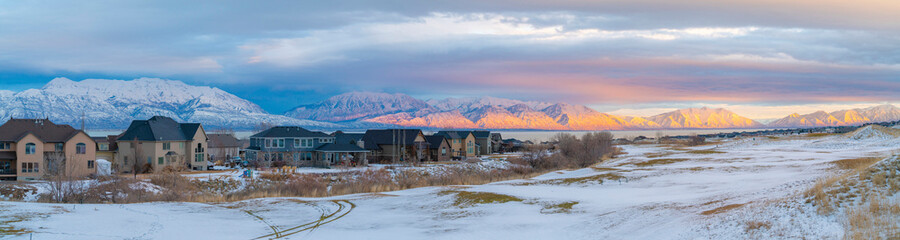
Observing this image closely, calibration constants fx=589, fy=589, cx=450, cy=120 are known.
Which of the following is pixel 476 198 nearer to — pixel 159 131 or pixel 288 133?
pixel 159 131

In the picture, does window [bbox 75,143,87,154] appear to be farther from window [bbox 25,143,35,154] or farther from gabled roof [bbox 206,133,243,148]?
gabled roof [bbox 206,133,243,148]

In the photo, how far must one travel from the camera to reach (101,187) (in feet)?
152

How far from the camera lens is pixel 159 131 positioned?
67.0 metres

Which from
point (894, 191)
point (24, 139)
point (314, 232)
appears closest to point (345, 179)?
point (24, 139)

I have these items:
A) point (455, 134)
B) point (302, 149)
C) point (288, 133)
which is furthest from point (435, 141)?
point (288, 133)

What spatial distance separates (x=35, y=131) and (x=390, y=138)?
44.4 meters

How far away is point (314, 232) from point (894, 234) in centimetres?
1877

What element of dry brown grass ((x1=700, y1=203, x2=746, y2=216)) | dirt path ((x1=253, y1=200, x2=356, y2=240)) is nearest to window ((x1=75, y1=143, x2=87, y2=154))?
dirt path ((x1=253, y1=200, x2=356, y2=240))

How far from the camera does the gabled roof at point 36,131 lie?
5731 cm

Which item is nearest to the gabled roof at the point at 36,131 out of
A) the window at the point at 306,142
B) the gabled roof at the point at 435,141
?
the window at the point at 306,142

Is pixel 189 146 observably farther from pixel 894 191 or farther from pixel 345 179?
pixel 894 191

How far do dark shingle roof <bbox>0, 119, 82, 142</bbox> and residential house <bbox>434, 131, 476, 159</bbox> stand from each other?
53.9 m

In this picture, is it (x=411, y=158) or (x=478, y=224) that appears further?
(x=411, y=158)

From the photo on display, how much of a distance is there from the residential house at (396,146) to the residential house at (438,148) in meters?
1.50
